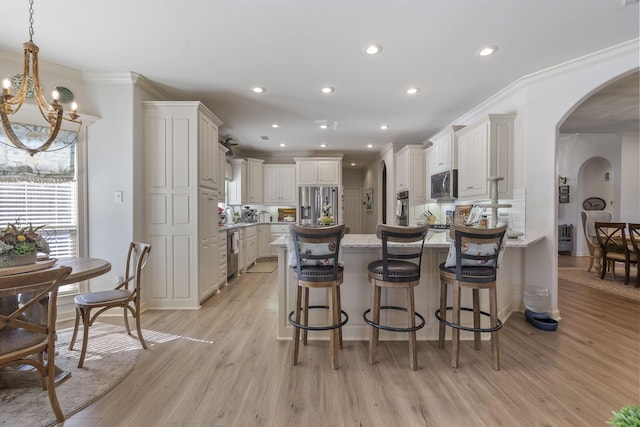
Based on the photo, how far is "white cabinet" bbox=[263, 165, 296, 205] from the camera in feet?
23.1

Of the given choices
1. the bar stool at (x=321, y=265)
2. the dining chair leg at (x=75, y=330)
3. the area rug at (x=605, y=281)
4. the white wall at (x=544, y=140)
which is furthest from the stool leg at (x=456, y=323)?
the area rug at (x=605, y=281)

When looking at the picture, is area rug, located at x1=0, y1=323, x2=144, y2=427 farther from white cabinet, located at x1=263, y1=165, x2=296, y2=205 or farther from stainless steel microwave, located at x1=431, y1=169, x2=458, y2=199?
white cabinet, located at x1=263, y1=165, x2=296, y2=205

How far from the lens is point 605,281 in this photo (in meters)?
4.42

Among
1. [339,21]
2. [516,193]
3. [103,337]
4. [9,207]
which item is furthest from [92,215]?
[516,193]

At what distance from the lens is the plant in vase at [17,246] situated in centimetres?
176

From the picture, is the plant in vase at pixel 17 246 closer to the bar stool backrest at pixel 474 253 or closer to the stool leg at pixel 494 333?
the bar stool backrest at pixel 474 253

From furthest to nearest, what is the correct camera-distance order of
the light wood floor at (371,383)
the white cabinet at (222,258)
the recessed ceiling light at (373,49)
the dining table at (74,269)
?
the white cabinet at (222,258) → the recessed ceiling light at (373,49) → the dining table at (74,269) → the light wood floor at (371,383)

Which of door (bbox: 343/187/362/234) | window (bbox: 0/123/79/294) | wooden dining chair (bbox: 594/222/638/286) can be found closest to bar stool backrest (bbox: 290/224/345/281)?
window (bbox: 0/123/79/294)

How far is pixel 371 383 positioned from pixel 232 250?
3346mm

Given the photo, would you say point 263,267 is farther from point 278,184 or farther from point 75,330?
point 75,330

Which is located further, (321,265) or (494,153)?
(494,153)

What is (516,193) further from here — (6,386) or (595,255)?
(6,386)

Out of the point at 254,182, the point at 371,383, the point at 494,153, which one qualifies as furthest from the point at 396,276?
the point at 254,182

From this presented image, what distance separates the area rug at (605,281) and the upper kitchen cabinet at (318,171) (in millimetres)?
4705
